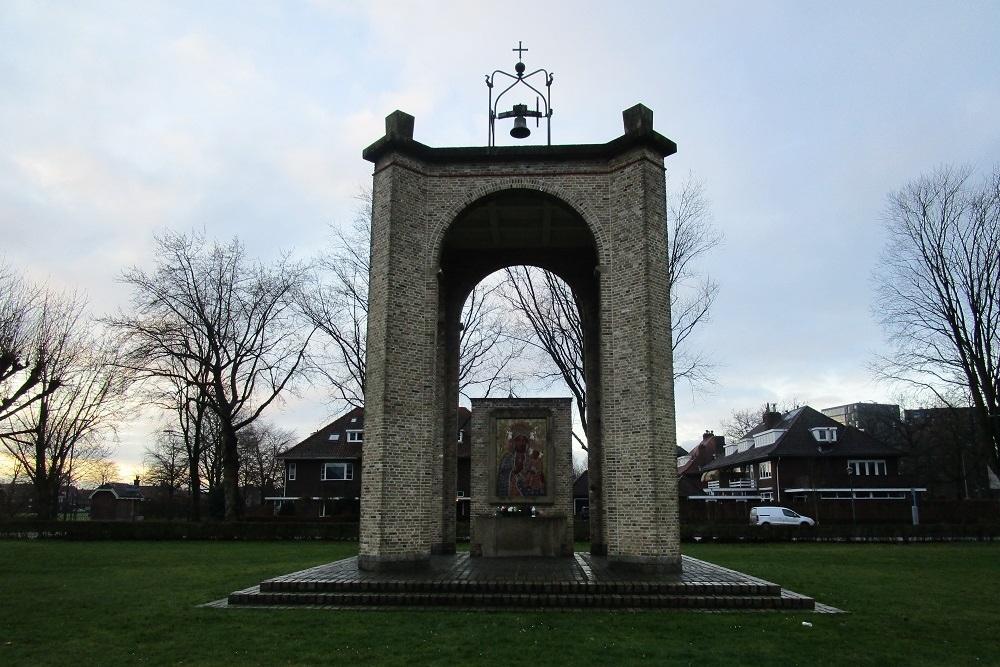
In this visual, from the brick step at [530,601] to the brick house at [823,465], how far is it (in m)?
33.3

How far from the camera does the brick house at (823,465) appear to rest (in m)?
41.8

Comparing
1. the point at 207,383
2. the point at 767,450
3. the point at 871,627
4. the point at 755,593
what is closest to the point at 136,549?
the point at 207,383

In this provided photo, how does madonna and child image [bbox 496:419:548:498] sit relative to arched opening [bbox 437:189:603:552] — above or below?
below

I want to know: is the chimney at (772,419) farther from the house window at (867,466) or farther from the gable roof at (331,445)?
the gable roof at (331,445)

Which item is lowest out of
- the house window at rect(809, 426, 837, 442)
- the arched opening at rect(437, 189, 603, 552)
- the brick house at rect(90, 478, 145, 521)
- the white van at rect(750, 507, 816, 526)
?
the brick house at rect(90, 478, 145, 521)

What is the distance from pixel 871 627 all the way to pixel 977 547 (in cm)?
1904

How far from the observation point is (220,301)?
30484 millimetres

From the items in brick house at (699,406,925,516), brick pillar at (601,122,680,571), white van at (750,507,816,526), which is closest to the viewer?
brick pillar at (601,122,680,571)

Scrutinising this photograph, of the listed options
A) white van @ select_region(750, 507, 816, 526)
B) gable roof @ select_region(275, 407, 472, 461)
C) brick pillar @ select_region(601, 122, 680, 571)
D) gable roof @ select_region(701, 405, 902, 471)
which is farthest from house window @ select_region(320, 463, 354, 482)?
brick pillar @ select_region(601, 122, 680, 571)

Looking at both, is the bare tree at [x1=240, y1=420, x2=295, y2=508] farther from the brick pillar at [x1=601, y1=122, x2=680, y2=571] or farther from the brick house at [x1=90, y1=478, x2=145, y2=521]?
the brick pillar at [x1=601, y1=122, x2=680, y2=571]

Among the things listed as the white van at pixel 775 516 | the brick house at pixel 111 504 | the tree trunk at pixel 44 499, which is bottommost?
the brick house at pixel 111 504

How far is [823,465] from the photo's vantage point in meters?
42.6

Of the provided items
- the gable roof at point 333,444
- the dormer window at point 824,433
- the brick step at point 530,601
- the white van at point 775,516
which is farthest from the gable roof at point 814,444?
the brick step at point 530,601

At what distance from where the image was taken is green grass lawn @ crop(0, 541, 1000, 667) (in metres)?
7.15
